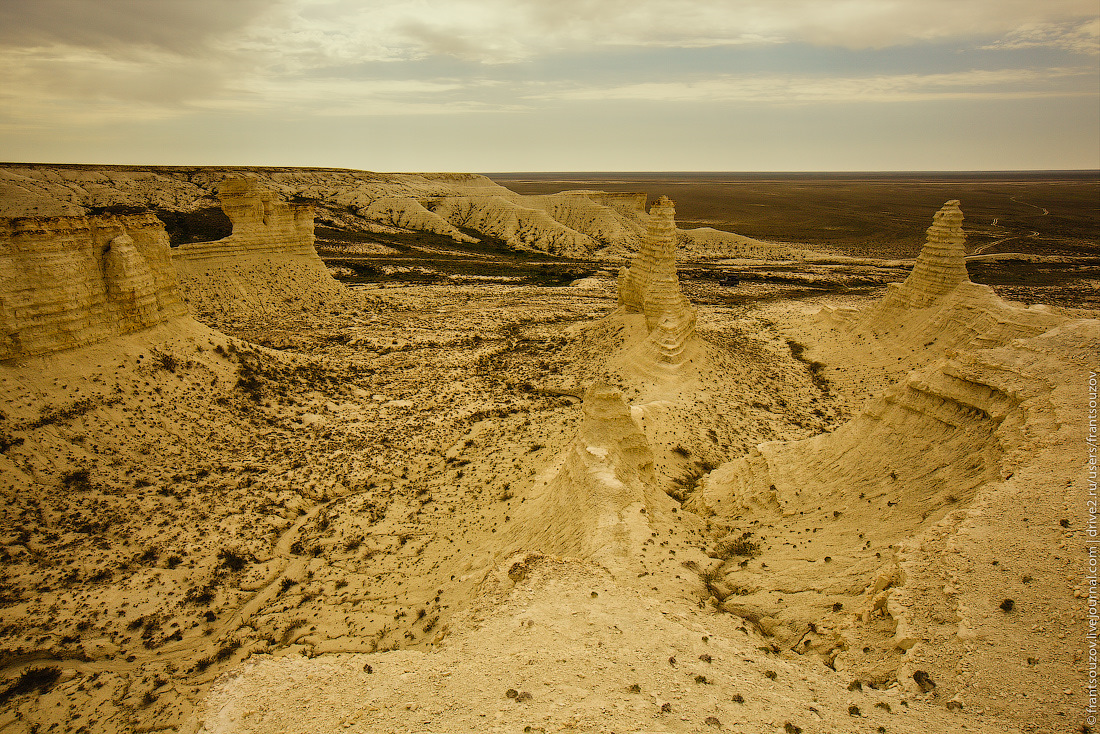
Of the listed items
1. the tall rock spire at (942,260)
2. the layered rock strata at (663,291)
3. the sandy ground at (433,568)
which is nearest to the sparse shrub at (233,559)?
the sandy ground at (433,568)

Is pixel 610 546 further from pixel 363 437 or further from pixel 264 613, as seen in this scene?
pixel 363 437

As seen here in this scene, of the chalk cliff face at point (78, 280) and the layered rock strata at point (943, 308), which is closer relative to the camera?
the chalk cliff face at point (78, 280)

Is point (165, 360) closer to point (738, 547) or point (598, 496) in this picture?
point (598, 496)

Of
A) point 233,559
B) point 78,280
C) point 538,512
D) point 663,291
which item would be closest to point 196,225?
point 78,280

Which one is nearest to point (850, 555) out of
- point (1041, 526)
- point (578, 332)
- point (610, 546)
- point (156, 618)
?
point (1041, 526)

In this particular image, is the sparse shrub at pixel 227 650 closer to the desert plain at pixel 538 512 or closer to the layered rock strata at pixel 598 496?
the desert plain at pixel 538 512

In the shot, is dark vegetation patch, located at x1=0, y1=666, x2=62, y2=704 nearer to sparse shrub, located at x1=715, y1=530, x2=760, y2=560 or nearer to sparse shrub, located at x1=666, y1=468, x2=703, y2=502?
sparse shrub, located at x1=715, y1=530, x2=760, y2=560
